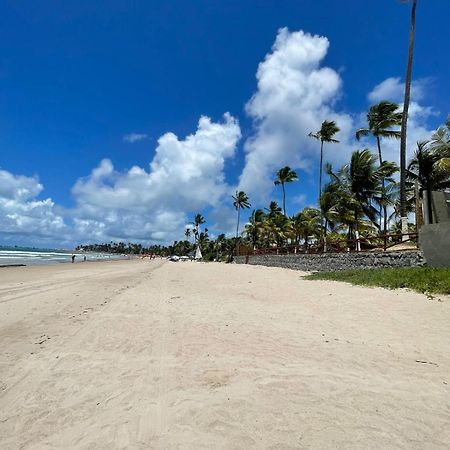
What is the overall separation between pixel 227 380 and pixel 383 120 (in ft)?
94.3

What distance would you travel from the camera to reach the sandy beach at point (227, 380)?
3.18 meters

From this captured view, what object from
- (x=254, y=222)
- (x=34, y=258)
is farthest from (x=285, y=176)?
(x=34, y=258)

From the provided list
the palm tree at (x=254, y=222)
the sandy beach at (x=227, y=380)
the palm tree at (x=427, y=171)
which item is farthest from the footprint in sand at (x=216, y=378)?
the palm tree at (x=254, y=222)

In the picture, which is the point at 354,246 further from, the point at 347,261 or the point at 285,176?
the point at 285,176

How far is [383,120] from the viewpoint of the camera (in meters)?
27.5

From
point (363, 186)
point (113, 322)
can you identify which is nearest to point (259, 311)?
point (113, 322)

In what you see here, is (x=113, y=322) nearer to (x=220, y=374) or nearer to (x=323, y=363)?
(x=220, y=374)

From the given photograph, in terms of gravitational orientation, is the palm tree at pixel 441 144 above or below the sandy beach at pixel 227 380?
above

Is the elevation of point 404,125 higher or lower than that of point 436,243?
higher

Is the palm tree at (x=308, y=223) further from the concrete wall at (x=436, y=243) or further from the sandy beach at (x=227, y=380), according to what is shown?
the sandy beach at (x=227, y=380)

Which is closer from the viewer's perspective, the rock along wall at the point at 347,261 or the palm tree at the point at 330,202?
the rock along wall at the point at 347,261

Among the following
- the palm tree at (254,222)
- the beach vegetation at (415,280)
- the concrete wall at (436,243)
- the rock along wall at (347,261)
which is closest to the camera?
the beach vegetation at (415,280)

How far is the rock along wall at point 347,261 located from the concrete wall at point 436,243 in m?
0.45

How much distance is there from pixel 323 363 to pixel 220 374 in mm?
1588
